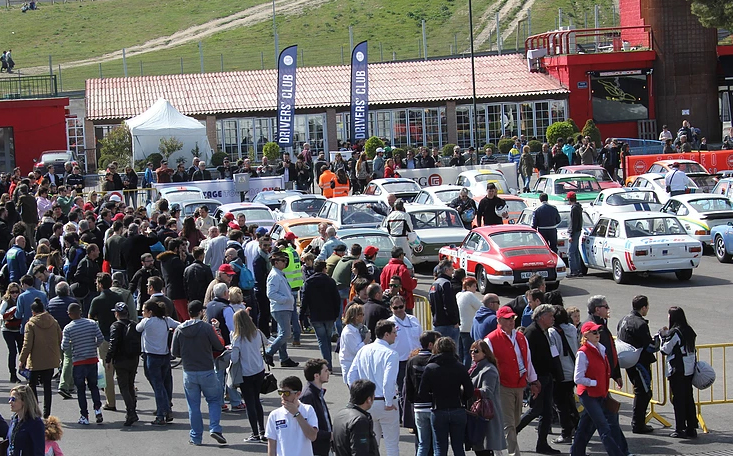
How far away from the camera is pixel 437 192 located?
2922 centimetres

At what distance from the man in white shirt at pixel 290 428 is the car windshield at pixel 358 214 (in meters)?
16.9

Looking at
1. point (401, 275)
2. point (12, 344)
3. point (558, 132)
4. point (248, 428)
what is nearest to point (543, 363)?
point (248, 428)

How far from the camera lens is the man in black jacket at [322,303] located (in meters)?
14.5

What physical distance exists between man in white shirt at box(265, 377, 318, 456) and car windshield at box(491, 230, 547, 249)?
13180mm

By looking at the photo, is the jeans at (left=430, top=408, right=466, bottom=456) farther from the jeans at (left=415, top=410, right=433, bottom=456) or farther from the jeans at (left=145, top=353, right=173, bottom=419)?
the jeans at (left=145, top=353, right=173, bottom=419)

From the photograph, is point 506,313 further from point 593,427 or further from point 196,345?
point 196,345

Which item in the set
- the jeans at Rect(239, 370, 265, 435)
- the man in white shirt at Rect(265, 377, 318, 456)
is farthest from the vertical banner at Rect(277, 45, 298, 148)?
the man in white shirt at Rect(265, 377, 318, 456)

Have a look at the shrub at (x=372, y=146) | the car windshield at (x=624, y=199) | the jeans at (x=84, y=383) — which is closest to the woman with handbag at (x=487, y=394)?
the jeans at (x=84, y=383)

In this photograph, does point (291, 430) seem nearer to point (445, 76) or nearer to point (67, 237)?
point (67, 237)

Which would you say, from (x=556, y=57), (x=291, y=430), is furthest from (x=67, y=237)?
(x=556, y=57)

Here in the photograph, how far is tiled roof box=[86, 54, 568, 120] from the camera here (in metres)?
51.0

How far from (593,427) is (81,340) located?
20.0 feet

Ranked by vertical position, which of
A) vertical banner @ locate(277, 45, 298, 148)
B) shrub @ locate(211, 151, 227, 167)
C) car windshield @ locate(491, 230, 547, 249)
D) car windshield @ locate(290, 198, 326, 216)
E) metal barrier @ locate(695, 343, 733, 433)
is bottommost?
metal barrier @ locate(695, 343, 733, 433)

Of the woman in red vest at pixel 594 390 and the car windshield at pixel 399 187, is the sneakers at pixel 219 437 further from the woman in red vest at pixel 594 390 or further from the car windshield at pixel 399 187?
the car windshield at pixel 399 187
